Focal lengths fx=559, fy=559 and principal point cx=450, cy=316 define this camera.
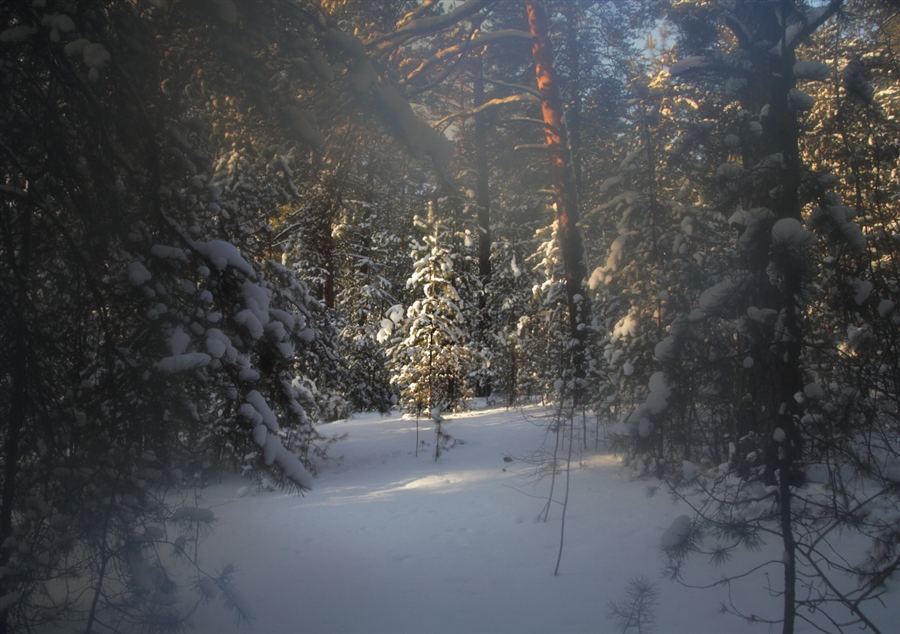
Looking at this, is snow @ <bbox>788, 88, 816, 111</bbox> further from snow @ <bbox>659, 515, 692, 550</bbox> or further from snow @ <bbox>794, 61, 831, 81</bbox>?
snow @ <bbox>659, 515, 692, 550</bbox>

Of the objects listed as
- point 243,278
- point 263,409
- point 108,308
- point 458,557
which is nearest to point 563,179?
point 458,557

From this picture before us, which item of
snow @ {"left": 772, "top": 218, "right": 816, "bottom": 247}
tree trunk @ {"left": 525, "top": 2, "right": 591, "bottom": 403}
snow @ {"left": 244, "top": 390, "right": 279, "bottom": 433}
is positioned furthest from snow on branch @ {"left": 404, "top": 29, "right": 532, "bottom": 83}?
snow @ {"left": 772, "top": 218, "right": 816, "bottom": 247}

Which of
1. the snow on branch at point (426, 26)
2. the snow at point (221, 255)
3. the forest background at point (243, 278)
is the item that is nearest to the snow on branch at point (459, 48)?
the snow on branch at point (426, 26)

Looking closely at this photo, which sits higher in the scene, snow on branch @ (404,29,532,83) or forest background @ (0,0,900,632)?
snow on branch @ (404,29,532,83)

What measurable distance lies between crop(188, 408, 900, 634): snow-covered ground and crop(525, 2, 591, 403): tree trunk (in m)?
2.49

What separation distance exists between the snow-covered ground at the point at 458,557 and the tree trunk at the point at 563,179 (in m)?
2.49

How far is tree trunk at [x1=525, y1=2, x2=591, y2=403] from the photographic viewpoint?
30.9 feet

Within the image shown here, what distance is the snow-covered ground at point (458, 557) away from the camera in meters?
4.57

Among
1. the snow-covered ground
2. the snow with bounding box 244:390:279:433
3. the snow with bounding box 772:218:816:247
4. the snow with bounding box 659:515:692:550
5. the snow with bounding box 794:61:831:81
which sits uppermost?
the snow with bounding box 794:61:831:81

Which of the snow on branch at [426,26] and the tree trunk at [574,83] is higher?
the tree trunk at [574,83]

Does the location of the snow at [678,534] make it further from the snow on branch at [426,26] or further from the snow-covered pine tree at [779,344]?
the snow on branch at [426,26]

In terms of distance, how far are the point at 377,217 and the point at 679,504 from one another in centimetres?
1391

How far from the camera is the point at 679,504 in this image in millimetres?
6762

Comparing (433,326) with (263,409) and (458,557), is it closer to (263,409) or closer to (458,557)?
(458,557)
